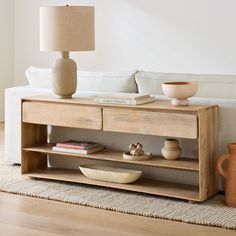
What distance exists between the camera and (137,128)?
3850mm

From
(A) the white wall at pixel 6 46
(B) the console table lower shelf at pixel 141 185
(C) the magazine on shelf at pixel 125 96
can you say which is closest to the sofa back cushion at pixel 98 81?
(C) the magazine on shelf at pixel 125 96

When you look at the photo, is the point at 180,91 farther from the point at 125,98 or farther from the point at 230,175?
the point at 230,175

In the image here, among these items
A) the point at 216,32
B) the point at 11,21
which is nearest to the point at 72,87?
the point at 216,32

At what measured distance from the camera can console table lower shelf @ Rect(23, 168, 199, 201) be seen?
3.80 metres

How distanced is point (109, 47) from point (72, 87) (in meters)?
3.14

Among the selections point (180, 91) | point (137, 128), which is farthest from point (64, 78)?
point (180, 91)

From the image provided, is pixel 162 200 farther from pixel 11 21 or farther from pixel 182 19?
pixel 11 21

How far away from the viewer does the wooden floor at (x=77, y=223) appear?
323 cm

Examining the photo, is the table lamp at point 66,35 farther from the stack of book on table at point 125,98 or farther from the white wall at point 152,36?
the white wall at point 152,36

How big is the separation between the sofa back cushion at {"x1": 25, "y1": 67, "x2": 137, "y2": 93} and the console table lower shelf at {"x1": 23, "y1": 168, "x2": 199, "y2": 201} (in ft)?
2.00

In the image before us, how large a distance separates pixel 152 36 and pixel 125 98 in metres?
3.26

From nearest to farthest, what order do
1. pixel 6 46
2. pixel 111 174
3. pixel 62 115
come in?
pixel 111 174 → pixel 62 115 → pixel 6 46

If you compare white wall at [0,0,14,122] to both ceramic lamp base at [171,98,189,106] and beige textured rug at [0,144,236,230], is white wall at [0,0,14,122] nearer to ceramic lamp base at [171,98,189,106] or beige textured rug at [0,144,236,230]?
beige textured rug at [0,144,236,230]

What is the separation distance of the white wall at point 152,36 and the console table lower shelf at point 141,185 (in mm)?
2925
